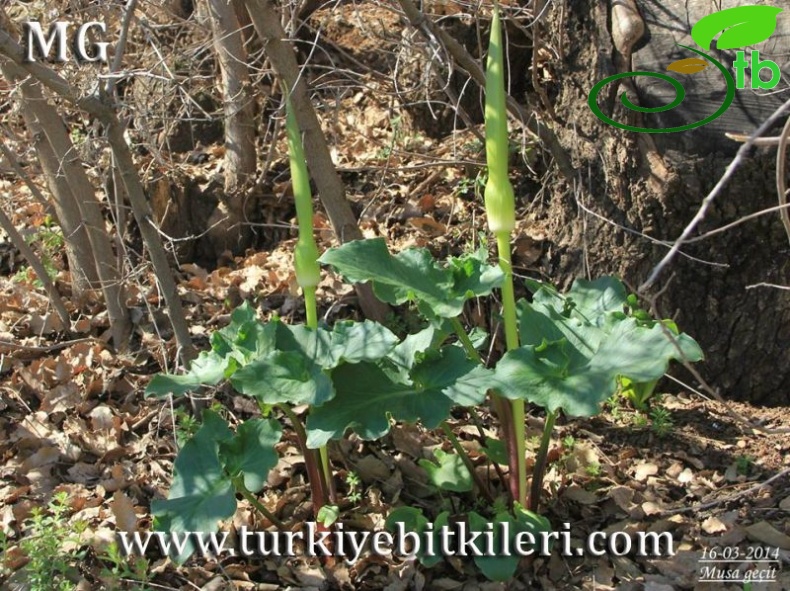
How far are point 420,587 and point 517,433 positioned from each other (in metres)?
0.52

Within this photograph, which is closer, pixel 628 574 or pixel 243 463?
pixel 243 463

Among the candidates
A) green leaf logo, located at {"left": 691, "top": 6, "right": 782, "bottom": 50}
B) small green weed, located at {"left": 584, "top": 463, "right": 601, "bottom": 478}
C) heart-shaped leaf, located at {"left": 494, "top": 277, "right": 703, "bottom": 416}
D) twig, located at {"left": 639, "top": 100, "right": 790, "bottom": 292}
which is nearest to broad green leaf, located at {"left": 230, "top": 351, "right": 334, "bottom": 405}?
heart-shaped leaf, located at {"left": 494, "top": 277, "right": 703, "bottom": 416}

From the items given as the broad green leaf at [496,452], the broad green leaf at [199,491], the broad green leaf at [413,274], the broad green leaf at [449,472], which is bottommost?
the broad green leaf at [449,472]

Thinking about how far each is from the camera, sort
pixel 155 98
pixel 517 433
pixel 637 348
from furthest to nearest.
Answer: pixel 155 98, pixel 517 433, pixel 637 348

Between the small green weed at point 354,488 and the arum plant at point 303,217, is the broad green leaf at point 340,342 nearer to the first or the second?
the arum plant at point 303,217

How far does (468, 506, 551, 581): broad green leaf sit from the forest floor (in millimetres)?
132

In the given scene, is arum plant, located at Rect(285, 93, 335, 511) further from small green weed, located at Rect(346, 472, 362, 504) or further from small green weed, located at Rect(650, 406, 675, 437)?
small green weed, located at Rect(650, 406, 675, 437)

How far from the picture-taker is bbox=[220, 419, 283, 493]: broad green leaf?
2.36 metres

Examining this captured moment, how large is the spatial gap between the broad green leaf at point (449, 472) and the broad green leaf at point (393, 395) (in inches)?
17.4

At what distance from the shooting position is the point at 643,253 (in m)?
3.10

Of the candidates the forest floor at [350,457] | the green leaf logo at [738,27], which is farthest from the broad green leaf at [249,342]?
the green leaf logo at [738,27]

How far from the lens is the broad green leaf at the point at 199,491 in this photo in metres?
2.26

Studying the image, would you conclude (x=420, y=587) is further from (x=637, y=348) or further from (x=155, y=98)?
(x=155, y=98)

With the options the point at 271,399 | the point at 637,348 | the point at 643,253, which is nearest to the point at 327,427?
the point at 271,399
